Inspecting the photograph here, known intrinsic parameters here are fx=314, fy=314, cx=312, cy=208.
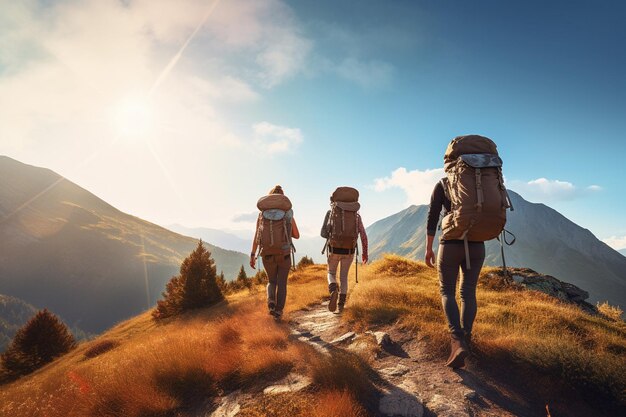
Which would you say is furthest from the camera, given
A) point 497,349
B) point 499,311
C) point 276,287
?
point 276,287

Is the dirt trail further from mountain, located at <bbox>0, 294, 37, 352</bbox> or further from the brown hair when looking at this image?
mountain, located at <bbox>0, 294, 37, 352</bbox>

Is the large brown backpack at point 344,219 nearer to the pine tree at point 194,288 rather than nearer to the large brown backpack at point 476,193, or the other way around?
the large brown backpack at point 476,193

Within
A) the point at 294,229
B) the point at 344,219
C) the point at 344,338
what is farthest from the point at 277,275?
the point at 344,338

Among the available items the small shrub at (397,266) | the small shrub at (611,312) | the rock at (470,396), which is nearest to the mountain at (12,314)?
the small shrub at (397,266)

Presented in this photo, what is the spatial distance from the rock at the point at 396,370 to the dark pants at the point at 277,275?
3.70m

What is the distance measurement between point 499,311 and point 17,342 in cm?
2859

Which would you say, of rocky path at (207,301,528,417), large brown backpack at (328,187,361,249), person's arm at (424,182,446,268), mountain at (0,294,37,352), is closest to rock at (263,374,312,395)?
rocky path at (207,301,528,417)

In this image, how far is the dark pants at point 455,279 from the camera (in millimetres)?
4215

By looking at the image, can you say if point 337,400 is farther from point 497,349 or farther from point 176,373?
point 497,349

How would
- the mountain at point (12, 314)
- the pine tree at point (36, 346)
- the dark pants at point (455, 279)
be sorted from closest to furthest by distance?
the dark pants at point (455, 279), the pine tree at point (36, 346), the mountain at point (12, 314)

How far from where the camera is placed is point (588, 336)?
558 centimetres

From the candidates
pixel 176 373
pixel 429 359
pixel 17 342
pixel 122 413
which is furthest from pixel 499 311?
pixel 17 342

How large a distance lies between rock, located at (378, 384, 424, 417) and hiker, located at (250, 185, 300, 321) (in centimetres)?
423

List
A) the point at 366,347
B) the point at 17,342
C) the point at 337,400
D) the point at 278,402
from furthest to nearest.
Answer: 1. the point at 17,342
2. the point at 366,347
3. the point at 278,402
4. the point at 337,400
